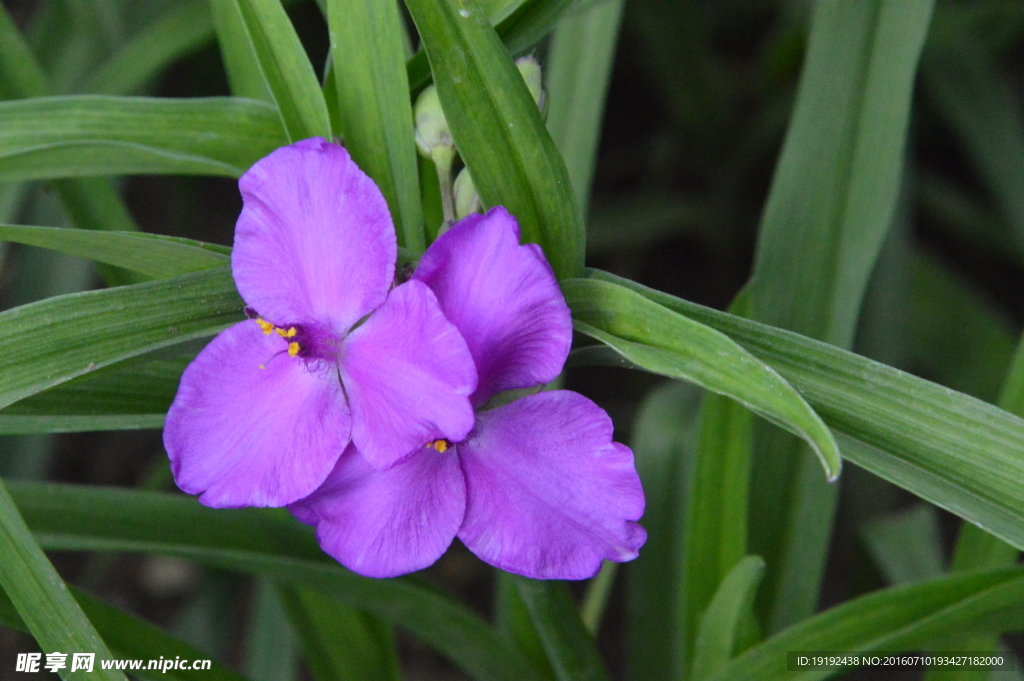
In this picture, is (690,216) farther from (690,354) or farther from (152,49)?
(690,354)

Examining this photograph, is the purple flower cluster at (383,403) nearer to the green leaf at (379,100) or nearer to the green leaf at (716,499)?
the green leaf at (379,100)

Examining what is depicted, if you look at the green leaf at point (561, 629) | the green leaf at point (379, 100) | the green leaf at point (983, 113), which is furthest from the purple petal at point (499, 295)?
the green leaf at point (983, 113)

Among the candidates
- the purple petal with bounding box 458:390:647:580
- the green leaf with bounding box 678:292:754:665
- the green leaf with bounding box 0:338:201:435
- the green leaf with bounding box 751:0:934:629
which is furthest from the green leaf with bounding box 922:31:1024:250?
the green leaf with bounding box 0:338:201:435

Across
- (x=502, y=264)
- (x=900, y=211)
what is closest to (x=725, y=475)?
(x=502, y=264)

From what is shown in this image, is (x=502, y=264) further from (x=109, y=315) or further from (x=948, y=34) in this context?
(x=948, y=34)

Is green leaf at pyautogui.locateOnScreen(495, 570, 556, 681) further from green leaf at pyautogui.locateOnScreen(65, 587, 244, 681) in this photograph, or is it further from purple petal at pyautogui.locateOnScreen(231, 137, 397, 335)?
purple petal at pyautogui.locateOnScreen(231, 137, 397, 335)

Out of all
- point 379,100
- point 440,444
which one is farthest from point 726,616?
point 379,100
